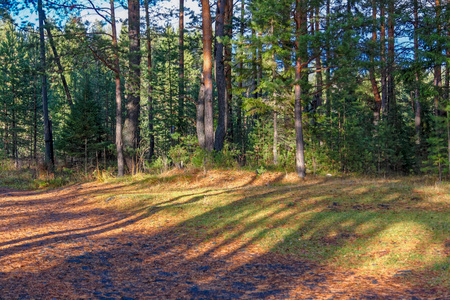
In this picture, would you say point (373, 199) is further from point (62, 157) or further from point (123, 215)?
point (62, 157)

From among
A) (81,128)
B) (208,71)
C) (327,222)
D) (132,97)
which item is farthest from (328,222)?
(81,128)

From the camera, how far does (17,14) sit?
15.7 metres

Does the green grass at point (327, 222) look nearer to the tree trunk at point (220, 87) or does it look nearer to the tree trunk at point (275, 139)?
the tree trunk at point (275, 139)

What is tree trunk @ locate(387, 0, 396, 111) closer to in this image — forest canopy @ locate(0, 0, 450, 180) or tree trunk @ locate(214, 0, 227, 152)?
forest canopy @ locate(0, 0, 450, 180)

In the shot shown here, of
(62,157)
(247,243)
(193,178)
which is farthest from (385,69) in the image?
(62,157)

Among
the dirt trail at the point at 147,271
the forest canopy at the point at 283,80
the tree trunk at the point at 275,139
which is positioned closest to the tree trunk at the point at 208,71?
the forest canopy at the point at 283,80

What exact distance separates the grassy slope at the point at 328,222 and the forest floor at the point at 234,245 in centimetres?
2

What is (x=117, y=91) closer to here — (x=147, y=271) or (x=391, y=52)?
(x=147, y=271)

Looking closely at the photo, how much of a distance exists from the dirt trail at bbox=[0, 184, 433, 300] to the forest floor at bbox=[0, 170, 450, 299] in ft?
0.05

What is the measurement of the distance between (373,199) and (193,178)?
630 centimetres

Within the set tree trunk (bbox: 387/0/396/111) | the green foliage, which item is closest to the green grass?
the green foliage

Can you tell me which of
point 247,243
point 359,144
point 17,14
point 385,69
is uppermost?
point 17,14

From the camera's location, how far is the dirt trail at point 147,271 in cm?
364

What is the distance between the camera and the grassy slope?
15.6ft
